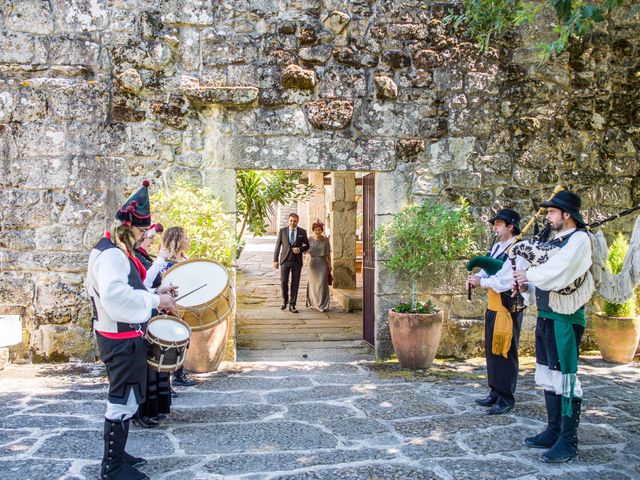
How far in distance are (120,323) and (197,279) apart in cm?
143

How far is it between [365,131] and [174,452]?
3824mm

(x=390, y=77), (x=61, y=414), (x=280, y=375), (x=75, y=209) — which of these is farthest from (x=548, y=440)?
(x=75, y=209)

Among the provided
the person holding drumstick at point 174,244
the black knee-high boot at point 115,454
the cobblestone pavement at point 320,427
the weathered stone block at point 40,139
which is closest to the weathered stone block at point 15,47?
the weathered stone block at point 40,139

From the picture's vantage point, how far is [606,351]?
21.5ft

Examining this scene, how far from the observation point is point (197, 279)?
489 cm

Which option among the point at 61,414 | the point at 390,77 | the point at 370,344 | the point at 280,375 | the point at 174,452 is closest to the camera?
the point at 174,452

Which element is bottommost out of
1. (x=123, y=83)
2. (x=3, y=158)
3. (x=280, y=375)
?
(x=280, y=375)

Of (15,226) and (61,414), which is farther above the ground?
(15,226)

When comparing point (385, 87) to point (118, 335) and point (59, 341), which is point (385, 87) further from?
point (59, 341)

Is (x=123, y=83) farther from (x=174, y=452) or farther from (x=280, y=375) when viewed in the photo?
(x=174, y=452)

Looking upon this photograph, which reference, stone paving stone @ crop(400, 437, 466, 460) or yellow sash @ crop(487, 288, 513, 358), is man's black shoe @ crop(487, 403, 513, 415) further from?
stone paving stone @ crop(400, 437, 466, 460)

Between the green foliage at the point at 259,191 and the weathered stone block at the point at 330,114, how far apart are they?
2.96 metres

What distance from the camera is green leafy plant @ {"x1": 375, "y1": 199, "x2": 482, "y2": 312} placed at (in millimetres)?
6168

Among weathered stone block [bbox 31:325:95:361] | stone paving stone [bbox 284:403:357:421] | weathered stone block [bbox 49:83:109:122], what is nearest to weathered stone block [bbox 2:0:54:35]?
weathered stone block [bbox 49:83:109:122]
